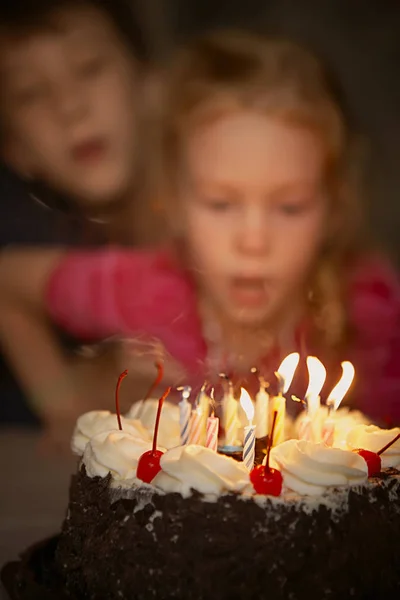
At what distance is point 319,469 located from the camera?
1.83m

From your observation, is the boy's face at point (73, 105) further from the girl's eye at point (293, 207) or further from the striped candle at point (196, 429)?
the striped candle at point (196, 429)

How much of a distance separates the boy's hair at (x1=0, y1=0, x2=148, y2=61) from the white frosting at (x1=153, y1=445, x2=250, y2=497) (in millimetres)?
2810

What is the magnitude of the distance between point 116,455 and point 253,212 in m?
2.36

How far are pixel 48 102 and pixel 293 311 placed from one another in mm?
1633

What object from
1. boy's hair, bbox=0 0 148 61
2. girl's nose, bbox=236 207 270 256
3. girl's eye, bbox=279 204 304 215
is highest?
boy's hair, bbox=0 0 148 61

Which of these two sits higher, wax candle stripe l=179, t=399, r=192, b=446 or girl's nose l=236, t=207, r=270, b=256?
wax candle stripe l=179, t=399, r=192, b=446

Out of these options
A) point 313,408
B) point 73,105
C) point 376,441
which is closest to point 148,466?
point 313,408

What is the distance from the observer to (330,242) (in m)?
4.21

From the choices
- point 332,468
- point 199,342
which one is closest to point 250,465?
point 332,468

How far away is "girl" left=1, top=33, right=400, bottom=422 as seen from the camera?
407 centimetres

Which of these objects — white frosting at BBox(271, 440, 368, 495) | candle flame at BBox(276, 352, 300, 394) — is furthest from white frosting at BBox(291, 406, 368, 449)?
white frosting at BBox(271, 440, 368, 495)

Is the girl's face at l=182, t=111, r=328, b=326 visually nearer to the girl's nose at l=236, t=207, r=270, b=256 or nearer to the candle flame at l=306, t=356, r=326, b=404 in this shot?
the girl's nose at l=236, t=207, r=270, b=256

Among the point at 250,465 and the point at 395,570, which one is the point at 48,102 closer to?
the point at 250,465

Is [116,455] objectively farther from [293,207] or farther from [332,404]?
[293,207]
